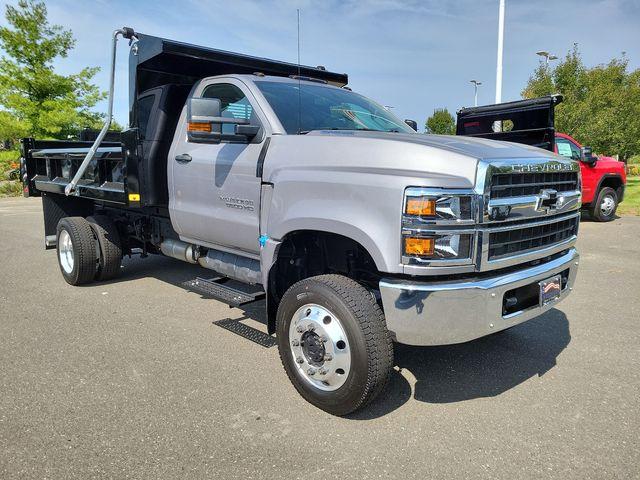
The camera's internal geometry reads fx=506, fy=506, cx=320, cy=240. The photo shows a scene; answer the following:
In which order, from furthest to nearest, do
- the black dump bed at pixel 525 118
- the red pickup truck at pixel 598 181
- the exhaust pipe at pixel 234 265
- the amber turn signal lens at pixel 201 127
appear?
the red pickup truck at pixel 598 181
the black dump bed at pixel 525 118
the exhaust pipe at pixel 234 265
the amber turn signal lens at pixel 201 127

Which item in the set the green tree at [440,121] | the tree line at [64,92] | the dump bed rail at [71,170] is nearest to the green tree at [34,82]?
the tree line at [64,92]

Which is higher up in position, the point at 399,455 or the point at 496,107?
the point at 496,107

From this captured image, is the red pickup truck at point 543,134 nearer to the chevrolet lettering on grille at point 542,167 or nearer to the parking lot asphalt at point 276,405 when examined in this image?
the parking lot asphalt at point 276,405

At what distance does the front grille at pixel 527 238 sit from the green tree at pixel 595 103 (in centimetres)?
1838

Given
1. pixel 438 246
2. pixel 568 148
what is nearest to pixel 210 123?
pixel 438 246

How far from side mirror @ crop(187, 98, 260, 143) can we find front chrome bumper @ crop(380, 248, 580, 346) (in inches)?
65.1

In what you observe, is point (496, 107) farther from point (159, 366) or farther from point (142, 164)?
point (159, 366)

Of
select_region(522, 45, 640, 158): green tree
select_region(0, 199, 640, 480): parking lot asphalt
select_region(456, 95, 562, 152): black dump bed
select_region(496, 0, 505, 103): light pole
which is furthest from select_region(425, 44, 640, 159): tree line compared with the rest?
select_region(0, 199, 640, 480): parking lot asphalt

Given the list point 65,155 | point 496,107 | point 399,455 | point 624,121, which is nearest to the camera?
point 399,455

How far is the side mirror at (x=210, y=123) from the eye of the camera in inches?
140

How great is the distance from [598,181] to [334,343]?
10522 millimetres

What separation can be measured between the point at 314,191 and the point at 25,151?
541 centimetres

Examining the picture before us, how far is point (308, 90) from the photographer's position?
4.36 m

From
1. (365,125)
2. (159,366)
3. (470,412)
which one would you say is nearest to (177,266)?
(159,366)
